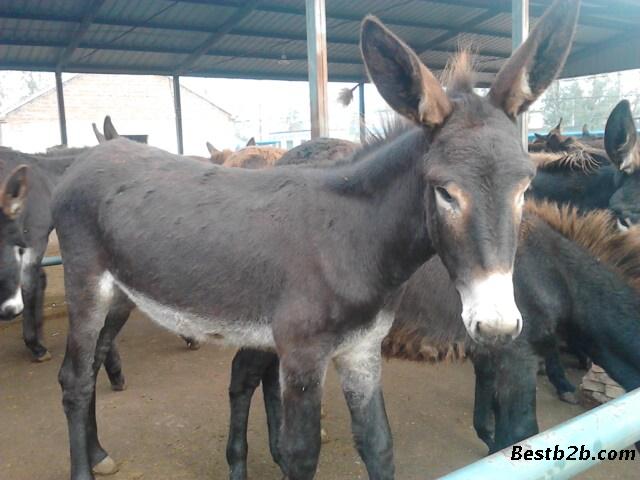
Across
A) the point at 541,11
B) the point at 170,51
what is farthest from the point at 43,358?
the point at 541,11

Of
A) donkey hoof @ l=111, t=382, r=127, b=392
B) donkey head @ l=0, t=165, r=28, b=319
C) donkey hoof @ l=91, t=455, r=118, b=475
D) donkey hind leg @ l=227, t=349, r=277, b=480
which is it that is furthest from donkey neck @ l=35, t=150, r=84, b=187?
donkey hind leg @ l=227, t=349, r=277, b=480

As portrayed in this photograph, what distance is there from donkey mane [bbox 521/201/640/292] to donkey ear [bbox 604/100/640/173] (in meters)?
1.03

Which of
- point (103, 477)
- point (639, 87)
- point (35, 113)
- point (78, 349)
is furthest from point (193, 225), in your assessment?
point (35, 113)

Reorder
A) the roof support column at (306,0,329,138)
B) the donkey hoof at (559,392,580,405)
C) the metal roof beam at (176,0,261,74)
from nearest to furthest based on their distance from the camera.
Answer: the donkey hoof at (559,392,580,405) < the roof support column at (306,0,329,138) < the metal roof beam at (176,0,261,74)

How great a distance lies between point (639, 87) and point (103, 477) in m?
28.1

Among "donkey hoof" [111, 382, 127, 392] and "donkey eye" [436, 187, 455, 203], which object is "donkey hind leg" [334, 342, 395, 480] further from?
"donkey hoof" [111, 382, 127, 392]

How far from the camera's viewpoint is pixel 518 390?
269 cm

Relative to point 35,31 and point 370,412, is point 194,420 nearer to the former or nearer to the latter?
point 370,412

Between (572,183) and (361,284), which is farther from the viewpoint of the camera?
(572,183)

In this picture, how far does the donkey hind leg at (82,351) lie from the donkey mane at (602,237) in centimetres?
238

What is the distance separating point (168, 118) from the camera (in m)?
33.2

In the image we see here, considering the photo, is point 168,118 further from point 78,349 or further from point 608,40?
point 78,349

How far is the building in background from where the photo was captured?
28578mm

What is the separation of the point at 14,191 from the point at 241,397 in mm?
2273
